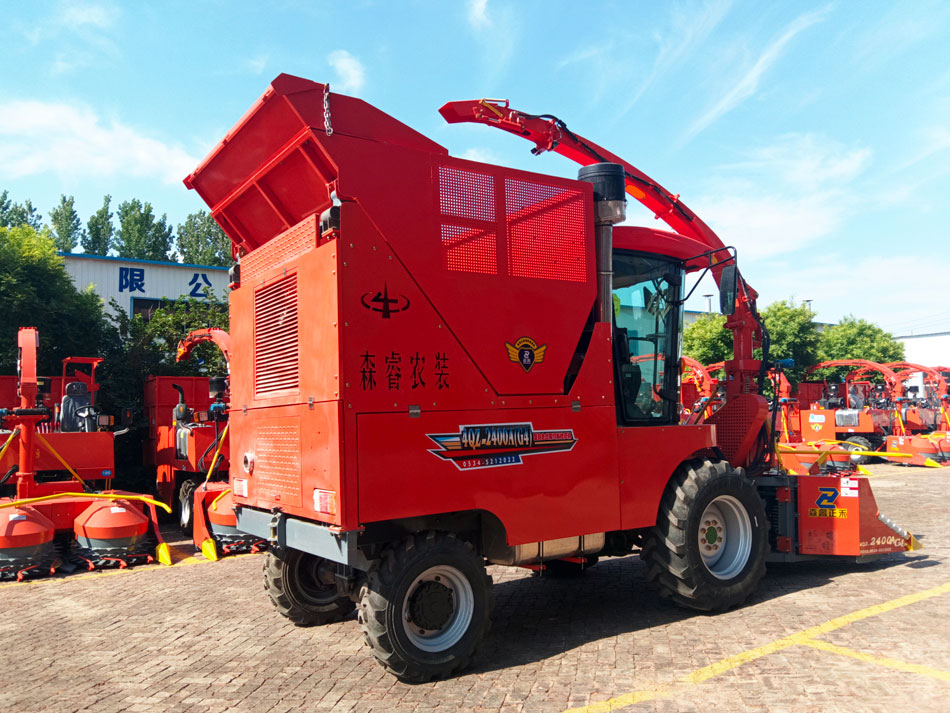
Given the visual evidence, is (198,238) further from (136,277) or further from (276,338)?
(276,338)

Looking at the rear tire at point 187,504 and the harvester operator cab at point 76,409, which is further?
the harvester operator cab at point 76,409

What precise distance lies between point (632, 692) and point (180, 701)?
9.25 ft

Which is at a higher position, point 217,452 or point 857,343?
point 857,343

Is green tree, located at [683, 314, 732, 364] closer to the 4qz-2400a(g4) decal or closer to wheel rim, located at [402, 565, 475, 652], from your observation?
the 4qz-2400a(g4) decal

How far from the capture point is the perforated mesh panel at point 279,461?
500cm

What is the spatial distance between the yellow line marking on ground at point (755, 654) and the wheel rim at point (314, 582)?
8.65 feet

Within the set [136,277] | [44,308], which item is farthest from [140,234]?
[44,308]

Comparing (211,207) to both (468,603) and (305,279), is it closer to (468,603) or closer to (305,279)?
(305,279)

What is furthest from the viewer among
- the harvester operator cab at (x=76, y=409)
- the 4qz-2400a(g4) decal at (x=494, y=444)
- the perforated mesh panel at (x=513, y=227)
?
the harvester operator cab at (x=76, y=409)

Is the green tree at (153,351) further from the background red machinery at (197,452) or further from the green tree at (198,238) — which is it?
the green tree at (198,238)

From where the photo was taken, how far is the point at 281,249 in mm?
5398

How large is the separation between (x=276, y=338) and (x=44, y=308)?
11.4m

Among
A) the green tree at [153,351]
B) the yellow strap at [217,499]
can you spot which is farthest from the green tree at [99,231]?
the yellow strap at [217,499]

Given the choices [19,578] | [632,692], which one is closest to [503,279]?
[632,692]
